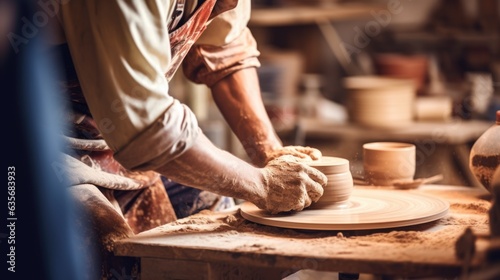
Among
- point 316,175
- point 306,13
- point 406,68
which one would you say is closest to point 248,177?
point 316,175

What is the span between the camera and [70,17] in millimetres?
2244

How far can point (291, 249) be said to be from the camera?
2.20 meters

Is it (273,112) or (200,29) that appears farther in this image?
(273,112)

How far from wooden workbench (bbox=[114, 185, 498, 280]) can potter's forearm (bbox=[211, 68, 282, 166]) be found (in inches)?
19.5

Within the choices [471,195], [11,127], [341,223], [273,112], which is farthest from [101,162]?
[273,112]

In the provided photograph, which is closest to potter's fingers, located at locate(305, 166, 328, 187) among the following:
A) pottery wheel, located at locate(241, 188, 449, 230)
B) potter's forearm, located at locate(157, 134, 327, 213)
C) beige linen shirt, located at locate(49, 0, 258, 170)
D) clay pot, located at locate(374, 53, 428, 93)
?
potter's forearm, located at locate(157, 134, 327, 213)

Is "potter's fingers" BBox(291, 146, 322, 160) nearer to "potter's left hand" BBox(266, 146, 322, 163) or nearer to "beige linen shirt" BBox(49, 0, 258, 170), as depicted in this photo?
"potter's left hand" BBox(266, 146, 322, 163)

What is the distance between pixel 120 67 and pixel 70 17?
236 mm

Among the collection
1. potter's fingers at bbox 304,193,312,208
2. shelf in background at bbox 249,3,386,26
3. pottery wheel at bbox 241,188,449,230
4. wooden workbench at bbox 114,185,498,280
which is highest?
shelf in background at bbox 249,3,386,26

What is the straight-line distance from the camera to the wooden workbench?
2059mm

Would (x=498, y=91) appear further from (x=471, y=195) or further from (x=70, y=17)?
(x=70, y=17)

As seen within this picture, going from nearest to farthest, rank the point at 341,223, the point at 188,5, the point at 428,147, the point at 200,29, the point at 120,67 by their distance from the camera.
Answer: the point at 120,67 < the point at 341,223 < the point at 188,5 < the point at 200,29 < the point at 428,147

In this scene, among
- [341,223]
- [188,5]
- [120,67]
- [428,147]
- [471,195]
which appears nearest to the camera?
[120,67]

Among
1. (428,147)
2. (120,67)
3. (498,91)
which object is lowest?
(428,147)
